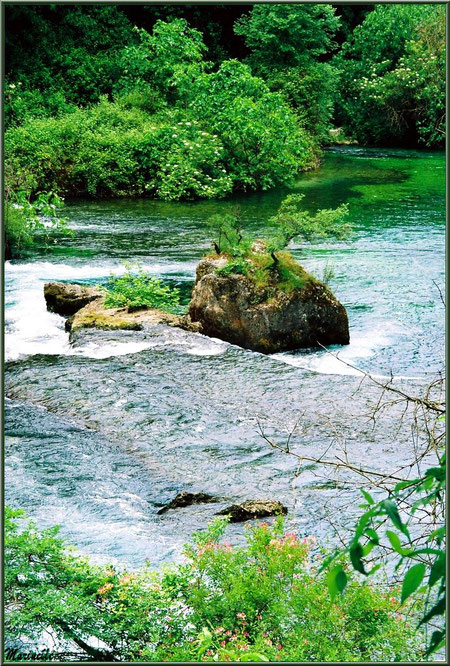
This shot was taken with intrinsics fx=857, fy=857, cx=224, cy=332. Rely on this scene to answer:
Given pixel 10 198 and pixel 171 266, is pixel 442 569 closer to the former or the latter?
pixel 171 266

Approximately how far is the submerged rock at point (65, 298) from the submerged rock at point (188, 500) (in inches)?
212

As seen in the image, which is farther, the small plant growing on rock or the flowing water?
the small plant growing on rock

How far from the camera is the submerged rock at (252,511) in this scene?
17.5 ft

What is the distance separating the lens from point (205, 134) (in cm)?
1953

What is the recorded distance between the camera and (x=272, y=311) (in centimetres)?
945

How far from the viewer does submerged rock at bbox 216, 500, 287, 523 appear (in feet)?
17.5

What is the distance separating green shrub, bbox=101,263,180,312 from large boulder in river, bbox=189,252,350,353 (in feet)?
3.24

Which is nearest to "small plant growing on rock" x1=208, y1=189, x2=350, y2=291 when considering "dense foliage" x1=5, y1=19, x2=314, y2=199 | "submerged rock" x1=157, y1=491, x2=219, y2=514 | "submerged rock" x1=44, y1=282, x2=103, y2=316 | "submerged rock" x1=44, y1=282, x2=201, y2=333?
"submerged rock" x1=44, y1=282, x2=201, y2=333

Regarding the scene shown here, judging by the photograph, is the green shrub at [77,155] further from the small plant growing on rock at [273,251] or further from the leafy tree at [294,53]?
the small plant growing on rock at [273,251]

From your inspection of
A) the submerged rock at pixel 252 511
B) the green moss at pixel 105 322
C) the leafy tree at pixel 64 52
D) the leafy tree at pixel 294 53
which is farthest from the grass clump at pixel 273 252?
the leafy tree at pixel 294 53

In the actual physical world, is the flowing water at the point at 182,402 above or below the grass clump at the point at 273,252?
below

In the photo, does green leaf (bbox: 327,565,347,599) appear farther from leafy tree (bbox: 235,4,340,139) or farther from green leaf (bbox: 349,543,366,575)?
leafy tree (bbox: 235,4,340,139)

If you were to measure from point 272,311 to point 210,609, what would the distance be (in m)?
5.80

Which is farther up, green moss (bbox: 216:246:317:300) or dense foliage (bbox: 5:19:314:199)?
dense foliage (bbox: 5:19:314:199)
